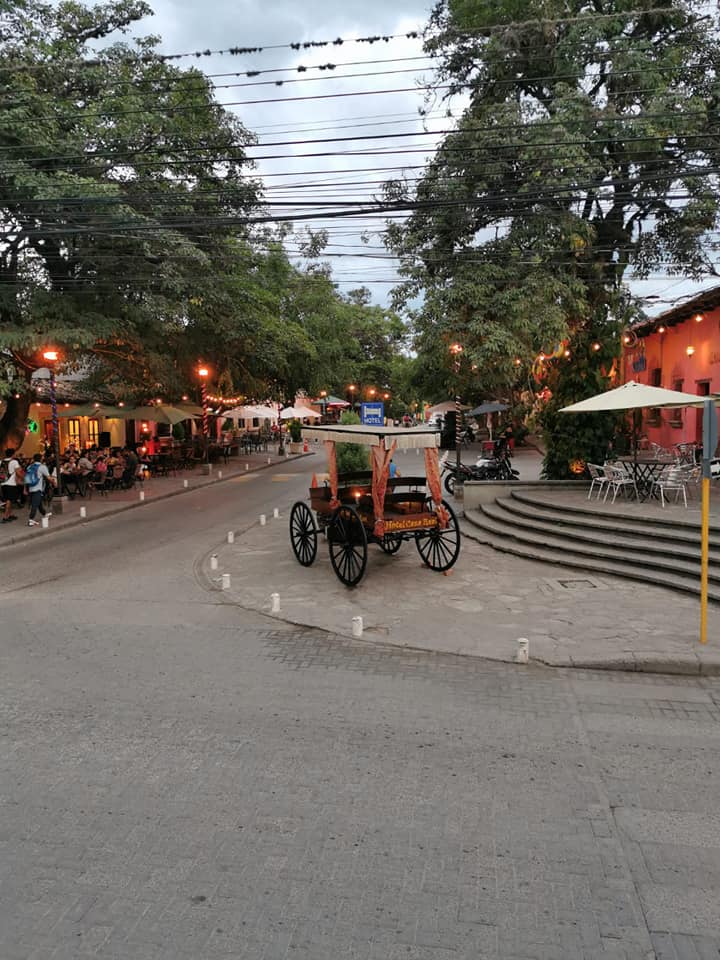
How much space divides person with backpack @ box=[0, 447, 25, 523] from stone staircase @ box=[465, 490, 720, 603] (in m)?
11.2

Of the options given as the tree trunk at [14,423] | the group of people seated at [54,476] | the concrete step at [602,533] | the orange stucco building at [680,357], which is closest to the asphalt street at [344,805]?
the concrete step at [602,533]

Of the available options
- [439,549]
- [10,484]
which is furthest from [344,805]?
[10,484]

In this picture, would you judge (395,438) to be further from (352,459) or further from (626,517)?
(352,459)

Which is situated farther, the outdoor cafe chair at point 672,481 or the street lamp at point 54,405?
the street lamp at point 54,405

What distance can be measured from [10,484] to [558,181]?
15920mm

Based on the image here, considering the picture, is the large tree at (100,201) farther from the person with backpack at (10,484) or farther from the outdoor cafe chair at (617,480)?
the outdoor cafe chair at (617,480)

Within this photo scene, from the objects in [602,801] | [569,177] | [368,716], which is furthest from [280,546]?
[569,177]

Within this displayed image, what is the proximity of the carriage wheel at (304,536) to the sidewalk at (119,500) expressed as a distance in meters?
6.49

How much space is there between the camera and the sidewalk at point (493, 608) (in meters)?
7.02

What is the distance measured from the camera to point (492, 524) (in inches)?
531

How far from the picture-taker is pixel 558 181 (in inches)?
670

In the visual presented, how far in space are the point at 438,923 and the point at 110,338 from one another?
18.6 meters

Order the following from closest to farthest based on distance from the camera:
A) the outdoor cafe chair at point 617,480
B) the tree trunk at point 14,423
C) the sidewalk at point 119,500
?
1. the outdoor cafe chair at point 617,480
2. the sidewalk at point 119,500
3. the tree trunk at point 14,423

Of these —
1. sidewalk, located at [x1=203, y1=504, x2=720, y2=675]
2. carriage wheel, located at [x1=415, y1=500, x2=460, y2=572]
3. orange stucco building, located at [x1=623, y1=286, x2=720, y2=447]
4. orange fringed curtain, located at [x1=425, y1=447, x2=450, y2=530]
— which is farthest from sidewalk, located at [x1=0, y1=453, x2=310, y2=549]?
orange stucco building, located at [x1=623, y1=286, x2=720, y2=447]
